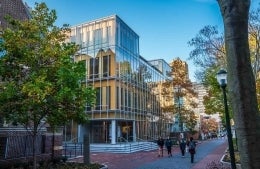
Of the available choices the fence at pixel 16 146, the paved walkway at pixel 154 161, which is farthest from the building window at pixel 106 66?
the fence at pixel 16 146

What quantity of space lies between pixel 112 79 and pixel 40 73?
2412cm

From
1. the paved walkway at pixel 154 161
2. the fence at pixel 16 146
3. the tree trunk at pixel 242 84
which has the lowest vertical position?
the paved walkway at pixel 154 161

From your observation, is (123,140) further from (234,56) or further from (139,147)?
(234,56)

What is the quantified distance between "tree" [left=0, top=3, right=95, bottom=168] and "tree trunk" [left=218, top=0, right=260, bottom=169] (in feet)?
32.5

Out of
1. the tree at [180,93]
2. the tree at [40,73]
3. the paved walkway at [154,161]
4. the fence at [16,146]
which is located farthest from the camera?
the tree at [180,93]

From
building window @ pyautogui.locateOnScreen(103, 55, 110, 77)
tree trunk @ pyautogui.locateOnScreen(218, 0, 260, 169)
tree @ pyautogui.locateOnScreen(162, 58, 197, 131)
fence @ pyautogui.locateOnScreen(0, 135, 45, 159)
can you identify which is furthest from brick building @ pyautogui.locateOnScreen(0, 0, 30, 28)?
tree @ pyautogui.locateOnScreen(162, 58, 197, 131)

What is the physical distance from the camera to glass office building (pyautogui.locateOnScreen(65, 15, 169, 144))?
38.0 meters

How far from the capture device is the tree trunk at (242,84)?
10.8ft

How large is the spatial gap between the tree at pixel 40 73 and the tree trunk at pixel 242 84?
32.5ft

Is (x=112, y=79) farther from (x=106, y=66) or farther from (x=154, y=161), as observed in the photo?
(x=154, y=161)

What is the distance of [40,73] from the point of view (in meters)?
13.9

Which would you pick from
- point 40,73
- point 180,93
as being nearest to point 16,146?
point 40,73

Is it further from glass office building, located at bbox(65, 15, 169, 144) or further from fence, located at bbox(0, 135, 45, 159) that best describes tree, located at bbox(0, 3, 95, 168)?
glass office building, located at bbox(65, 15, 169, 144)

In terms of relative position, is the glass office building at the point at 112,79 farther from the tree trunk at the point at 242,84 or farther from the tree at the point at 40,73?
the tree trunk at the point at 242,84
